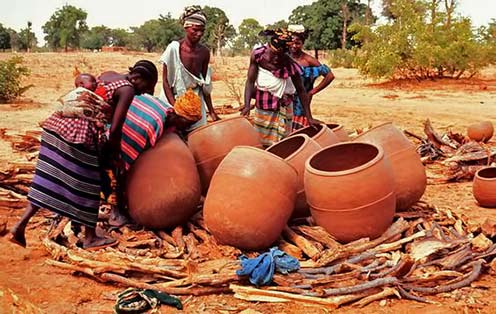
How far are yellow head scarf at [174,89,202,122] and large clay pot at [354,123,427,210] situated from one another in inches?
52.1

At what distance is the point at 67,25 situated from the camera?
50938 millimetres

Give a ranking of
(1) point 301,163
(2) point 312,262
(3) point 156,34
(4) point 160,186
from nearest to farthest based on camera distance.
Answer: (2) point 312,262 < (4) point 160,186 < (1) point 301,163 < (3) point 156,34

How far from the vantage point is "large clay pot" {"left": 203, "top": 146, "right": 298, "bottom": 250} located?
385 centimetres

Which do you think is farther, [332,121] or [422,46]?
[422,46]

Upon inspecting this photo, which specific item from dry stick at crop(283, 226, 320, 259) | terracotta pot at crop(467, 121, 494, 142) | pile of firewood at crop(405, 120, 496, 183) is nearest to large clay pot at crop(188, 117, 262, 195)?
dry stick at crop(283, 226, 320, 259)

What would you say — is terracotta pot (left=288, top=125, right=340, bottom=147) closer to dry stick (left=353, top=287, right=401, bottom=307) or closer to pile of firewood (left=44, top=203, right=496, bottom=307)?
pile of firewood (left=44, top=203, right=496, bottom=307)

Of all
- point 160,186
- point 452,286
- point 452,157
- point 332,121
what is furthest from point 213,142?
point 332,121

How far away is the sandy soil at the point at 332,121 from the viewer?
334 centimetres

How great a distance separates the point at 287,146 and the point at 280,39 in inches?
37.6

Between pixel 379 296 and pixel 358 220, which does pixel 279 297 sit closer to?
pixel 379 296

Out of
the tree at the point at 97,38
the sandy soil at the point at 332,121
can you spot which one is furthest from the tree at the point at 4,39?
the sandy soil at the point at 332,121

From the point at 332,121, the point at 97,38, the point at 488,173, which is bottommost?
the point at 97,38

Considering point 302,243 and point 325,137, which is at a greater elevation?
point 325,137

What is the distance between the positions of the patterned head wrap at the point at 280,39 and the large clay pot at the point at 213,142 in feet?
2.92
